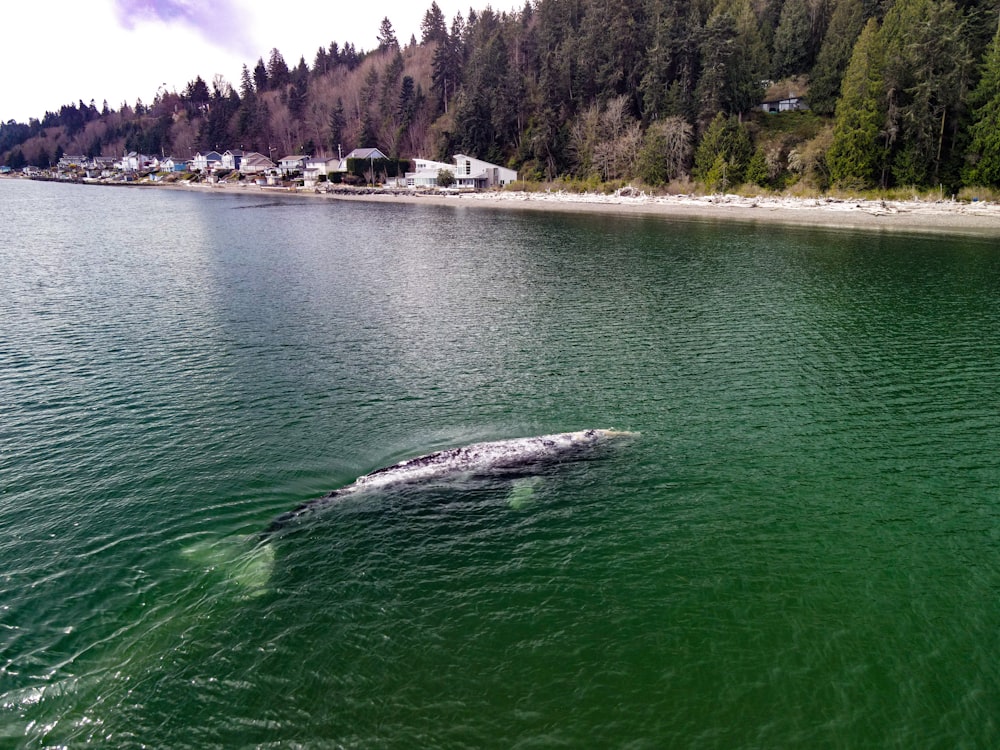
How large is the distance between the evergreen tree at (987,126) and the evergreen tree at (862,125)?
10294 mm

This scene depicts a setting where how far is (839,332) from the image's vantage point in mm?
32188

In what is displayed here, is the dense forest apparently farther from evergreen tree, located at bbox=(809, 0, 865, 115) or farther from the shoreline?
the shoreline

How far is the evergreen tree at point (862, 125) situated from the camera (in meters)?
81.9

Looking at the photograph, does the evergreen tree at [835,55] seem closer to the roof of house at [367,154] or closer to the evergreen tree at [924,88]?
the evergreen tree at [924,88]

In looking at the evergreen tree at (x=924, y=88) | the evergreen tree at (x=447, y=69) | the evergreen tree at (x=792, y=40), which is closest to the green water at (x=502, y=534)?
the evergreen tree at (x=924, y=88)

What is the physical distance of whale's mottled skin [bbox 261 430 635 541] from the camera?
17.5 meters

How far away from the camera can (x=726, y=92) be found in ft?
342

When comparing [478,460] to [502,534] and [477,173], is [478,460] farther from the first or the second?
[477,173]

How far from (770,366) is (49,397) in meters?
30.4

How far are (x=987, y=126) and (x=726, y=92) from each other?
41.7m

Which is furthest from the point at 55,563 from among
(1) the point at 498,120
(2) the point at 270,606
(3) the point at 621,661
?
(1) the point at 498,120

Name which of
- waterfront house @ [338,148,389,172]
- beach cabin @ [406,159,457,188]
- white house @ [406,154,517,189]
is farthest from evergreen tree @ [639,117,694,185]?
waterfront house @ [338,148,389,172]

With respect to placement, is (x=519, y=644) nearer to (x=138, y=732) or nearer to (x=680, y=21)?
(x=138, y=732)

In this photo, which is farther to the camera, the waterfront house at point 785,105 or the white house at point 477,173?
the white house at point 477,173
